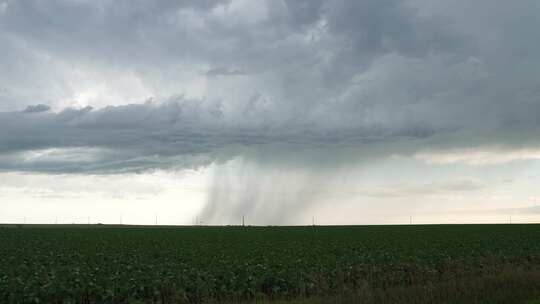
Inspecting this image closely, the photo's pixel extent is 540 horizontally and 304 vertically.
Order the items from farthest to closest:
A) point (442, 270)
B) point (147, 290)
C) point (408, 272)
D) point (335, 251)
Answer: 1. point (335, 251)
2. point (442, 270)
3. point (408, 272)
4. point (147, 290)

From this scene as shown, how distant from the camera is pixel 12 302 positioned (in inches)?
679

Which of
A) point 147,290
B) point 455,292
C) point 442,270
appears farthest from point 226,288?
point 442,270

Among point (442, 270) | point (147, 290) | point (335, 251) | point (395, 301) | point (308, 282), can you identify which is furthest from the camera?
point (335, 251)

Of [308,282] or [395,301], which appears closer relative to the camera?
[395,301]

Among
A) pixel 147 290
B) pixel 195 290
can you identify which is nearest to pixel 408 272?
pixel 195 290

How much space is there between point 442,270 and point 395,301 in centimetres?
1308

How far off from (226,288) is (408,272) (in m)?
10.1

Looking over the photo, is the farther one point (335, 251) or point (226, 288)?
→ point (335, 251)

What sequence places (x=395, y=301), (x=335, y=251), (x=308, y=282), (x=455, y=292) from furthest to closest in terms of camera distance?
(x=335, y=251), (x=308, y=282), (x=455, y=292), (x=395, y=301)

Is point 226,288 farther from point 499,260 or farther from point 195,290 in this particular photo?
point 499,260

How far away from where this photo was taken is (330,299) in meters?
17.1

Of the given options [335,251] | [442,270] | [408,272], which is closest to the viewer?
[408,272]

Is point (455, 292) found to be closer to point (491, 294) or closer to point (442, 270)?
point (491, 294)

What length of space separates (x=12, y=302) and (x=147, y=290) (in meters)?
4.43
